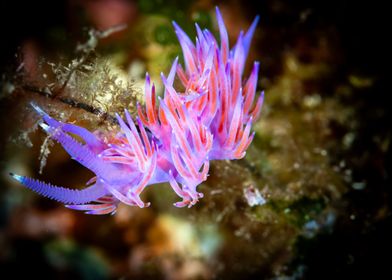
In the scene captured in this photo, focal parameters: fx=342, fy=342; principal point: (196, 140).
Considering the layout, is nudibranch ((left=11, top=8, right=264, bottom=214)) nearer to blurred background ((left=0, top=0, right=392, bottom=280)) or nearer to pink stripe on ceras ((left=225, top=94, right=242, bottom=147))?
pink stripe on ceras ((left=225, top=94, right=242, bottom=147))

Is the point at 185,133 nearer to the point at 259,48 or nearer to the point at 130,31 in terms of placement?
the point at 259,48

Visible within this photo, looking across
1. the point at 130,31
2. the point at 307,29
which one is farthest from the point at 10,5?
the point at 307,29

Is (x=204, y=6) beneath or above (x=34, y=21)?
beneath

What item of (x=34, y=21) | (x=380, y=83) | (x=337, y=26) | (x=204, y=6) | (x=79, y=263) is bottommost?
(x=79, y=263)

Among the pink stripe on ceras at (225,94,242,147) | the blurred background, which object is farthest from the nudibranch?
the blurred background

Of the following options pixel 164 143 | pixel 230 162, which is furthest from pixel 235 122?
pixel 230 162

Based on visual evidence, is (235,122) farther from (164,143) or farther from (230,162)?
(230,162)
